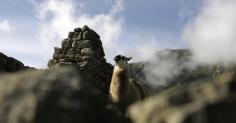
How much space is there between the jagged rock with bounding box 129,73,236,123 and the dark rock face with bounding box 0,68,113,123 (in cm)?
81

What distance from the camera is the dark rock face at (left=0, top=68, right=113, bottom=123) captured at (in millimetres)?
7453

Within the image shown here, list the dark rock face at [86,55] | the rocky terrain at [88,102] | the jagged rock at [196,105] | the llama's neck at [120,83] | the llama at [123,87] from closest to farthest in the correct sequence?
the jagged rock at [196,105], the rocky terrain at [88,102], the llama at [123,87], the llama's neck at [120,83], the dark rock face at [86,55]

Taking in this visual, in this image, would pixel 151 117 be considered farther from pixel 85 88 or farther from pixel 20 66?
pixel 20 66

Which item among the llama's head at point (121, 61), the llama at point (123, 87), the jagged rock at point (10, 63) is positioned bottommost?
the llama at point (123, 87)

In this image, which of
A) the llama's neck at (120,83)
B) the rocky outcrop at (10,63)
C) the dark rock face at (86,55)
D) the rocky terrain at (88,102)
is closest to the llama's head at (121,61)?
the llama's neck at (120,83)

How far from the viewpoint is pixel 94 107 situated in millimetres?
7816

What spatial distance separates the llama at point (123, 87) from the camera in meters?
19.2

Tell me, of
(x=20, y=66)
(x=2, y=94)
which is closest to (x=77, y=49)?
(x=20, y=66)

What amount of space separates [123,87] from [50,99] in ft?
39.8

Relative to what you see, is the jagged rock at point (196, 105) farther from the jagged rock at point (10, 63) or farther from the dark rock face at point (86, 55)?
the dark rock face at point (86, 55)

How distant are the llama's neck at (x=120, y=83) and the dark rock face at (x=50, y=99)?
1140 cm

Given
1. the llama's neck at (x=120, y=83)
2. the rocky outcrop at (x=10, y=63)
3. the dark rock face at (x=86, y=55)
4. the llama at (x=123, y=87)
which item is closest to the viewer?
the llama at (x=123, y=87)

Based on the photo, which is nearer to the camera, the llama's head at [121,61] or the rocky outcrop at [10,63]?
the llama's head at [121,61]

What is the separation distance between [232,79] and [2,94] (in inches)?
142
